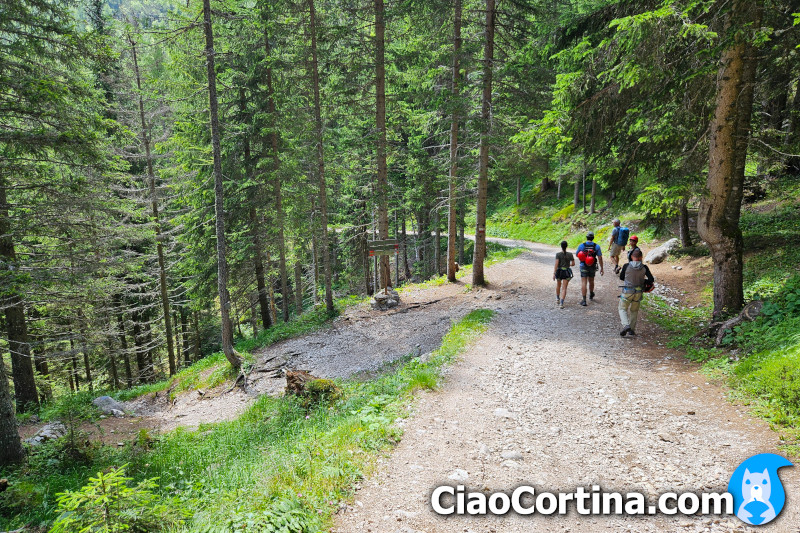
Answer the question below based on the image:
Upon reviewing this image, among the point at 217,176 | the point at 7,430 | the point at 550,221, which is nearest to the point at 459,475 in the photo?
the point at 7,430

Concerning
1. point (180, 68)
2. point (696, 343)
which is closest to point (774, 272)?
point (696, 343)

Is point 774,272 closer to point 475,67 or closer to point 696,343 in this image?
point 696,343

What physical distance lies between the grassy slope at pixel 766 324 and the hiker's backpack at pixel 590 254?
214 cm

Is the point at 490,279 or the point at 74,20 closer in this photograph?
the point at 74,20

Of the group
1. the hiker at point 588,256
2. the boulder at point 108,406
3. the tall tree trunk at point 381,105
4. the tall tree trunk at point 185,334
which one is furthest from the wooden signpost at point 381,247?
the tall tree trunk at point 185,334

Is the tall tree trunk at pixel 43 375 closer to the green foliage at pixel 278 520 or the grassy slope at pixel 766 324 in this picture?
the green foliage at pixel 278 520

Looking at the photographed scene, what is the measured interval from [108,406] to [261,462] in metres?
11.8

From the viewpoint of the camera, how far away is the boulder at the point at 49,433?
370 inches

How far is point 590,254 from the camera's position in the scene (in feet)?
38.6

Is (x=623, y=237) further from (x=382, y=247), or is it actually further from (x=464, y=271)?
(x=382, y=247)

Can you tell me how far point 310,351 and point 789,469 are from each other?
1279 cm

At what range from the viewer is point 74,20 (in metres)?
9.08

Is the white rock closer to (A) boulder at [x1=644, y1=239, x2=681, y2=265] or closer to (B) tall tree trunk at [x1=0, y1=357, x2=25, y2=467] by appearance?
(B) tall tree trunk at [x1=0, y1=357, x2=25, y2=467]

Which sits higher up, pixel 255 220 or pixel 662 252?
pixel 255 220
